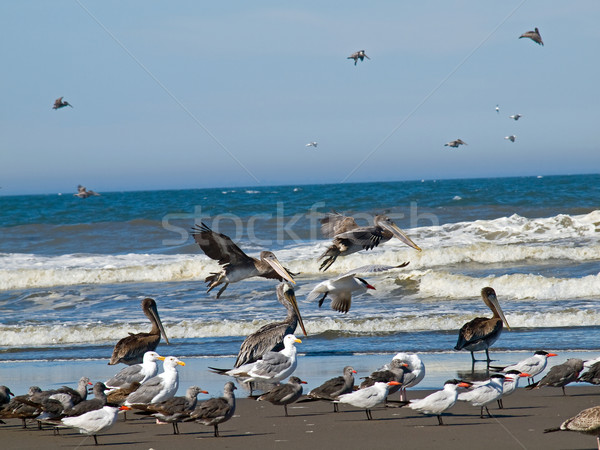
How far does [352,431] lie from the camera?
663 centimetres

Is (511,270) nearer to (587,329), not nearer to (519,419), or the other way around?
(587,329)

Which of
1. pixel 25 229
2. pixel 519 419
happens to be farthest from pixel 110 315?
pixel 25 229

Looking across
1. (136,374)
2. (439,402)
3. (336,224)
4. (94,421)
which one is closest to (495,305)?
(336,224)

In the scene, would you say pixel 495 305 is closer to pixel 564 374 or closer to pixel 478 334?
pixel 478 334

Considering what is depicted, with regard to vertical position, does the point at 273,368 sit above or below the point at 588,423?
below

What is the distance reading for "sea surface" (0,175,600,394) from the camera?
12023 millimetres

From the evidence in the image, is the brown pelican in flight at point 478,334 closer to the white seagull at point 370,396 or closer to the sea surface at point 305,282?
the sea surface at point 305,282

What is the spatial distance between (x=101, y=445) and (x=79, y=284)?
15.2m

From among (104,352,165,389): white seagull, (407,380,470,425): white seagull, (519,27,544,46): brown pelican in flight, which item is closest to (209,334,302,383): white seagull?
(104,352,165,389): white seagull

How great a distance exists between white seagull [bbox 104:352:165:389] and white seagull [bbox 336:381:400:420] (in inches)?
84.0

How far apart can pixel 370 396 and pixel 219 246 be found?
399 centimetres

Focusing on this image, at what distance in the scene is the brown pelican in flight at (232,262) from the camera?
33.5 ft

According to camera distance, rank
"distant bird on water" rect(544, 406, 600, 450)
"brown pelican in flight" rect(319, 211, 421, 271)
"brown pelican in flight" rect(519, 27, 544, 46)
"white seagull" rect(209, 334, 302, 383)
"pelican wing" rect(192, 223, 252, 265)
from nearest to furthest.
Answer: "distant bird on water" rect(544, 406, 600, 450), "white seagull" rect(209, 334, 302, 383), "pelican wing" rect(192, 223, 252, 265), "brown pelican in flight" rect(319, 211, 421, 271), "brown pelican in flight" rect(519, 27, 544, 46)

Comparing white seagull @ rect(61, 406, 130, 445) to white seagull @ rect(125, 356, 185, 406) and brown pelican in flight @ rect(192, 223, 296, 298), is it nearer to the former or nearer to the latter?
white seagull @ rect(125, 356, 185, 406)
